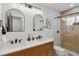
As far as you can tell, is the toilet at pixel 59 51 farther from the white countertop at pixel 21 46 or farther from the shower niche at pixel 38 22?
the shower niche at pixel 38 22

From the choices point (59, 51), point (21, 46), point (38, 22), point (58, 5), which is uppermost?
point (58, 5)

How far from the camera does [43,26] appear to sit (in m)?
1.75

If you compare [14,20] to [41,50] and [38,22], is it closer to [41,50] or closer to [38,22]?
[38,22]

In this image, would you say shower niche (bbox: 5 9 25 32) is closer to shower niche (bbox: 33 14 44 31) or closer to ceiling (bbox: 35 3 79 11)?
shower niche (bbox: 33 14 44 31)

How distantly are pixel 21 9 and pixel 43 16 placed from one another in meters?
0.40

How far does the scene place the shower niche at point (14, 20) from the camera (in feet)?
5.15

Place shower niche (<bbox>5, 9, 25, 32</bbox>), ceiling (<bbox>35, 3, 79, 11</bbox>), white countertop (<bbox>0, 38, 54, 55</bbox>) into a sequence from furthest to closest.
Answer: ceiling (<bbox>35, 3, 79, 11</bbox>) → shower niche (<bbox>5, 9, 25, 32</bbox>) → white countertop (<bbox>0, 38, 54, 55</bbox>)

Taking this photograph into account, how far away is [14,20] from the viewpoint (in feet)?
5.32

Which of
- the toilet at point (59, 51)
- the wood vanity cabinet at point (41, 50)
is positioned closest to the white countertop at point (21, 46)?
the wood vanity cabinet at point (41, 50)

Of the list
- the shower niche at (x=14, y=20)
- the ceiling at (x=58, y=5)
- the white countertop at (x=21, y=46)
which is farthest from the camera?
the ceiling at (x=58, y=5)

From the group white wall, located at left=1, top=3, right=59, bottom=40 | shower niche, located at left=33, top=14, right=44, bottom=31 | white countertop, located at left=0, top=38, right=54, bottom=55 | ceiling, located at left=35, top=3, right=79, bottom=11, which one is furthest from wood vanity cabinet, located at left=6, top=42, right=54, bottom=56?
ceiling, located at left=35, top=3, right=79, bottom=11

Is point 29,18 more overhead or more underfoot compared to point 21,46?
more overhead

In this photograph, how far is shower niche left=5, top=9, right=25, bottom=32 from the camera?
157 centimetres

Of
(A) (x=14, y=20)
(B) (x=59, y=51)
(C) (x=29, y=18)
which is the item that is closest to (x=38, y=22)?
(C) (x=29, y=18)
